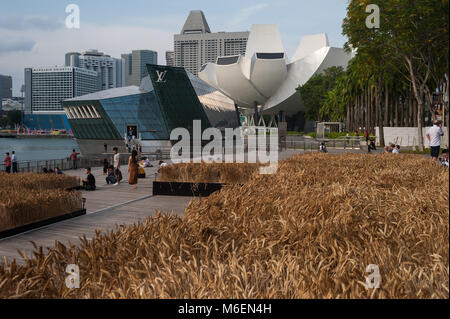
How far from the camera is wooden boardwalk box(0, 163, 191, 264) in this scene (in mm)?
7742

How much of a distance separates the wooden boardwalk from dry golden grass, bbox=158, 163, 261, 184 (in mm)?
891

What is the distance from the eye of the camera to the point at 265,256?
3.89 metres

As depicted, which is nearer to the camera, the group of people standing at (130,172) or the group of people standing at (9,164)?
the group of people standing at (130,172)

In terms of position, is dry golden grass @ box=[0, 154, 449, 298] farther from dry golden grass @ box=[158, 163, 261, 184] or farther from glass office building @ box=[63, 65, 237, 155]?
glass office building @ box=[63, 65, 237, 155]

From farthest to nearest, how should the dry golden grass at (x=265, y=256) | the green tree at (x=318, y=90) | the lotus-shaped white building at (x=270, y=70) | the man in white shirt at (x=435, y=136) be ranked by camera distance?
the lotus-shaped white building at (x=270, y=70) < the green tree at (x=318, y=90) < the man in white shirt at (x=435, y=136) < the dry golden grass at (x=265, y=256)

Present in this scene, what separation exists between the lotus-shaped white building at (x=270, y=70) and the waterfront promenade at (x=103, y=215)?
326ft

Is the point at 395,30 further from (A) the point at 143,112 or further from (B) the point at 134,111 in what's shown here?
(B) the point at 134,111

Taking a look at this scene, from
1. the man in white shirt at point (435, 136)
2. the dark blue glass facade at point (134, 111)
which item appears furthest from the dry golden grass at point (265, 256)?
the dark blue glass facade at point (134, 111)

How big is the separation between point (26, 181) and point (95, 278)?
11151 mm

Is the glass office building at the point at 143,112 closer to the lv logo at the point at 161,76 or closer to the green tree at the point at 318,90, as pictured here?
the lv logo at the point at 161,76

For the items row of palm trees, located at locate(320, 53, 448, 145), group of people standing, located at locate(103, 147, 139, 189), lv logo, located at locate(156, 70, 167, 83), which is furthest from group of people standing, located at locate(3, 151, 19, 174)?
lv logo, located at locate(156, 70, 167, 83)

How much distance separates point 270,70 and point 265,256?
368 ft

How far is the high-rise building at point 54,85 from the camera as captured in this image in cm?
11219
